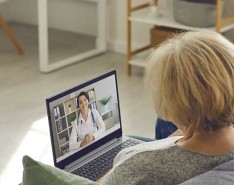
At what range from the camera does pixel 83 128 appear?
65.2 inches

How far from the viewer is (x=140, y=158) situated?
126 centimetres

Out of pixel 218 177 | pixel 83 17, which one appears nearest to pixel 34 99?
pixel 83 17

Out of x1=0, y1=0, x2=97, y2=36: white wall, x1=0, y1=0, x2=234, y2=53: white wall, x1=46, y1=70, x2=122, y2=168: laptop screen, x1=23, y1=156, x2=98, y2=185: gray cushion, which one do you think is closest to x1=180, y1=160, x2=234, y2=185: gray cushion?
x1=23, y1=156, x2=98, y2=185: gray cushion

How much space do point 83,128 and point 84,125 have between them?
0.01 m

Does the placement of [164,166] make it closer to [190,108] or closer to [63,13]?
[190,108]

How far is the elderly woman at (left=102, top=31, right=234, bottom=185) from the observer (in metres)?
1.19

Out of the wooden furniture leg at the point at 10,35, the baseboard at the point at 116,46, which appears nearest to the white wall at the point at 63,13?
the baseboard at the point at 116,46

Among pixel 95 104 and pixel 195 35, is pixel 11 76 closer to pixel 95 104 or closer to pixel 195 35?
pixel 95 104

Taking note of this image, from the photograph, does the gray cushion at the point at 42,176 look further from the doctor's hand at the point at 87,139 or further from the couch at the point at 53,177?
the doctor's hand at the point at 87,139

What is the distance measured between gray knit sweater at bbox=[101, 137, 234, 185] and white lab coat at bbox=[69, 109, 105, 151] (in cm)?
38

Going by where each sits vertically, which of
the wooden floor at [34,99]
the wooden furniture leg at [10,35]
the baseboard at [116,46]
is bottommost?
the wooden floor at [34,99]

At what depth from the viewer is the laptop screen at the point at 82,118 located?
5.18 feet

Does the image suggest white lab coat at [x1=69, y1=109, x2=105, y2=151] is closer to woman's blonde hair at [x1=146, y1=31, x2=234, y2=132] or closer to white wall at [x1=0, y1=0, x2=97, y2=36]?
woman's blonde hair at [x1=146, y1=31, x2=234, y2=132]

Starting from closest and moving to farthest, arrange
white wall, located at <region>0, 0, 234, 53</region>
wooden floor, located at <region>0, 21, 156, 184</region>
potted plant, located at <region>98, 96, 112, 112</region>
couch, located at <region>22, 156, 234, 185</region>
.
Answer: couch, located at <region>22, 156, 234, 185</region> < potted plant, located at <region>98, 96, 112, 112</region> < wooden floor, located at <region>0, 21, 156, 184</region> < white wall, located at <region>0, 0, 234, 53</region>
